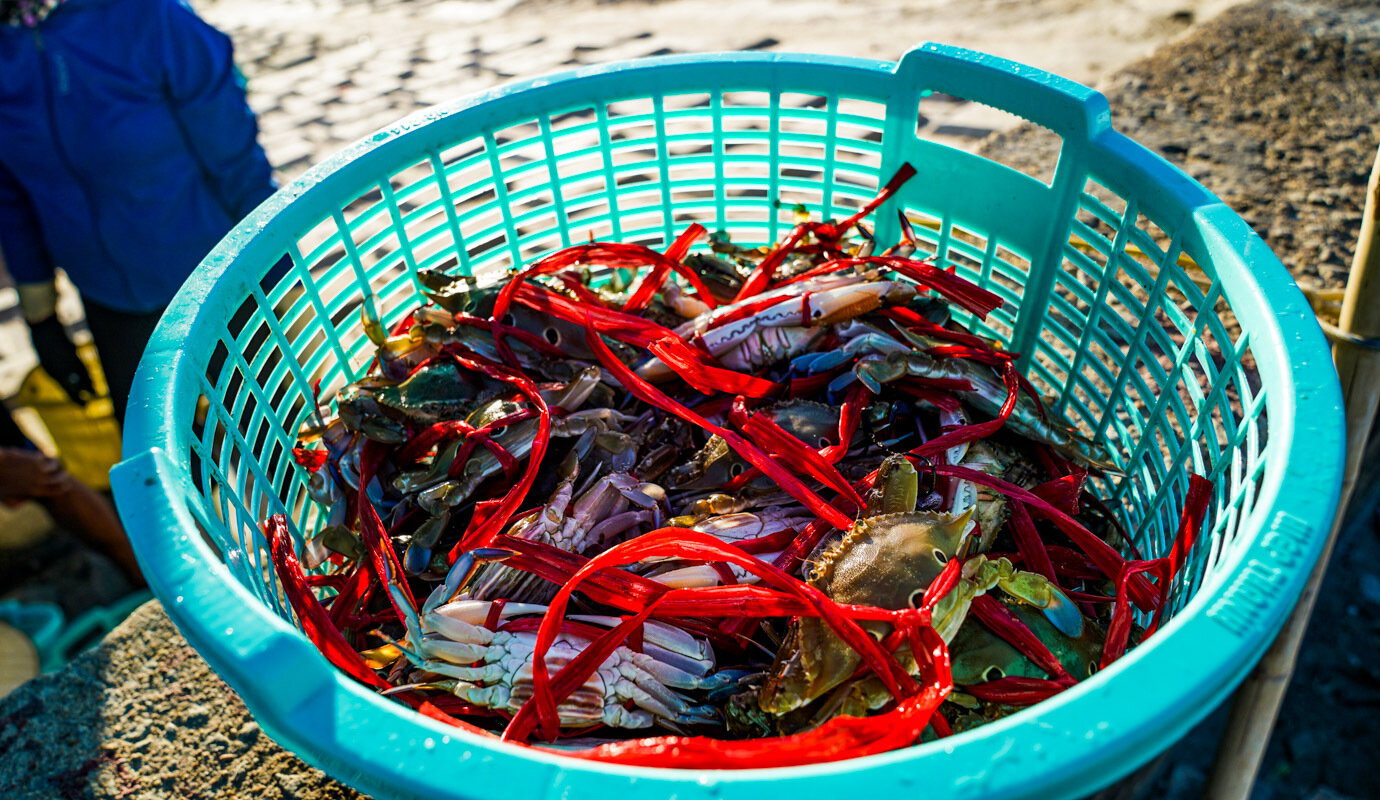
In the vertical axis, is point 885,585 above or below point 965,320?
above

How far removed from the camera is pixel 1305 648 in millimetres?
3316

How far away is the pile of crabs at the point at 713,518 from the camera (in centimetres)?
144

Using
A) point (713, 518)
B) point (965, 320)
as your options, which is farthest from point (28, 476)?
point (965, 320)

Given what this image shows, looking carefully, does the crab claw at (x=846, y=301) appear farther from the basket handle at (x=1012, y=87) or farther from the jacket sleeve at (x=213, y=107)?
the jacket sleeve at (x=213, y=107)

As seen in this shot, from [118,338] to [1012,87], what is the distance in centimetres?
344

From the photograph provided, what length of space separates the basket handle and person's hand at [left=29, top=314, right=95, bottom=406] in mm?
3480

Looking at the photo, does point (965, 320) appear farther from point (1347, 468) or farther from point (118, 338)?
point (118, 338)

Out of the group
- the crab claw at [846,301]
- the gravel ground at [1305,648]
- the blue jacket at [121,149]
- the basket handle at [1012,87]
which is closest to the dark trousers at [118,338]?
the blue jacket at [121,149]

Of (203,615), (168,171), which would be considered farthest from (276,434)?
(168,171)

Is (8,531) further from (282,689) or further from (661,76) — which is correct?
(282,689)

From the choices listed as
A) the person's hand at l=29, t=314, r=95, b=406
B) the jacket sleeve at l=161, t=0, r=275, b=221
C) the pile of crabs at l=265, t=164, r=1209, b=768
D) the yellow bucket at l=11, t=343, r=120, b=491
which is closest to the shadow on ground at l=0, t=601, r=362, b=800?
the pile of crabs at l=265, t=164, r=1209, b=768

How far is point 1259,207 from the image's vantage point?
2.98 m

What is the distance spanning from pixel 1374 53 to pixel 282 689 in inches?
174

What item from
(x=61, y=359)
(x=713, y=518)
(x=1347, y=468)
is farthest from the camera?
(x=61, y=359)
